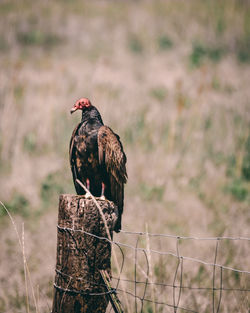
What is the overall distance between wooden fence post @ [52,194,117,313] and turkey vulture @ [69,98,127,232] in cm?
55

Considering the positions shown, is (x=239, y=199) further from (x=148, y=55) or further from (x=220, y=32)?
(x=220, y=32)

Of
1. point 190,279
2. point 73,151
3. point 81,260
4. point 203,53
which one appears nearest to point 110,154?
point 73,151

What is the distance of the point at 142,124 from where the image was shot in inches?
269

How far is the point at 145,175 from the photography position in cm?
568

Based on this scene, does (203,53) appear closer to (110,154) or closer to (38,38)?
(38,38)

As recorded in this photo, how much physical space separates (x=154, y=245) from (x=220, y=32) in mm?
9879

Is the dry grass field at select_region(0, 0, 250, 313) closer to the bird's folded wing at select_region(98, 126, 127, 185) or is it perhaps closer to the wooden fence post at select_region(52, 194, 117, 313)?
the wooden fence post at select_region(52, 194, 117, 313)

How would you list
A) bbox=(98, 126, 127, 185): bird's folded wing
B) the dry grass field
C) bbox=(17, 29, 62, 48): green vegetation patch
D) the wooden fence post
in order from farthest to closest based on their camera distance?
bbox=(17, 29, 62, 48): green vegetation patch → the dry grass field → bbox=(98, 126, 127, 185): bird's folded wing → the wooden fence post

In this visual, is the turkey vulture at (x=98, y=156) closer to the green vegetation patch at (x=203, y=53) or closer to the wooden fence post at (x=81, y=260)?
the wooden fence post at (x=81, y=260)

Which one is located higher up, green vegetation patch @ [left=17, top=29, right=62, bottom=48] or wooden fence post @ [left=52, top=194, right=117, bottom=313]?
green vegetation patch @ [left=17, top=29, right=62, bottom=48]

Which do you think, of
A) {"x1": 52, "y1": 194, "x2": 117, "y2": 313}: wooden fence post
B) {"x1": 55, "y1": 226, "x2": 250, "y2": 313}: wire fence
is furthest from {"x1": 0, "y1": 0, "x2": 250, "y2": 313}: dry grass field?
{"x1": 52, "y1": 194, "x2": 117, "y2": 313}: wooden fence post

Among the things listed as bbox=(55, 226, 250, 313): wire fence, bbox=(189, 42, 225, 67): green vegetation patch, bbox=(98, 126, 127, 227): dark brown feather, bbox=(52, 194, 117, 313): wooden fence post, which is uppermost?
bbox=(189, 42, 225, 67): green vegetation patch

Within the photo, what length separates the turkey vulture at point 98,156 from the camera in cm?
244

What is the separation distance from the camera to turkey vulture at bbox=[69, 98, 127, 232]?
95.9 inches
